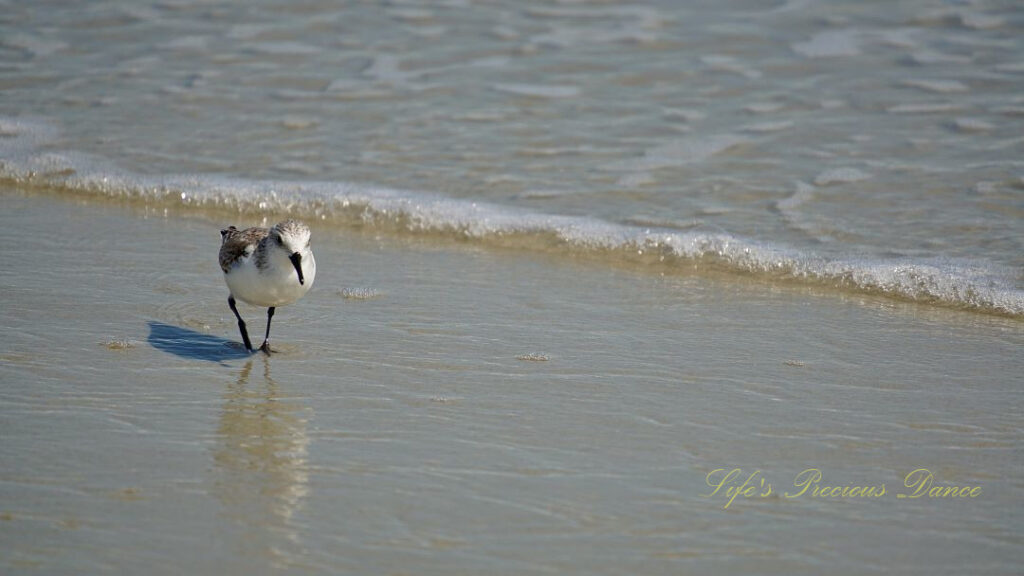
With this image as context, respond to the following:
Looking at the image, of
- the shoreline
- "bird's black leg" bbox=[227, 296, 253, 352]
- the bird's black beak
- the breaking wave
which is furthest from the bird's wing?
the breaking wave

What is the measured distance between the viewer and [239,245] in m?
4.97

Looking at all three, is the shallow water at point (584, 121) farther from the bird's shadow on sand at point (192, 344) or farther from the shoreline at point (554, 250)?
the bird's shadow on sand at point (192, 344)

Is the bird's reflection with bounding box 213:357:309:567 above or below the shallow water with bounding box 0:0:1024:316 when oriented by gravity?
below

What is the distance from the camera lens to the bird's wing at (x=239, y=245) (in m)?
4.88

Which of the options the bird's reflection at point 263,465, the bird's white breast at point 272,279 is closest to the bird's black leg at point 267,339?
the bird's white breast at point 272,279

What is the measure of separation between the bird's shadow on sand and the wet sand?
0.02 metres

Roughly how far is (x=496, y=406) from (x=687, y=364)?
3.18 feet

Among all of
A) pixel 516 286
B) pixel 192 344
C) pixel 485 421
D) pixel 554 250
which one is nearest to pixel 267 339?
pixel 192 344

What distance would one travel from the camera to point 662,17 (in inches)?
434

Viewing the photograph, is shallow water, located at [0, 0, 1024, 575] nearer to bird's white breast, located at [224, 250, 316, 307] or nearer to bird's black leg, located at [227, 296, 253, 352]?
bird's black leg, located at [227, 296, 253, 352]

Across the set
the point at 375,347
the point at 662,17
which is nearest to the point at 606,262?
the point at 375,347

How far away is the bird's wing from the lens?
192 inches

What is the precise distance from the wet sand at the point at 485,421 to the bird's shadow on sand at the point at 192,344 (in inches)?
0.7

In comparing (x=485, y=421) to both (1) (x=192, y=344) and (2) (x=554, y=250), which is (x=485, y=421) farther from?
(2) (x=554, y=250)
